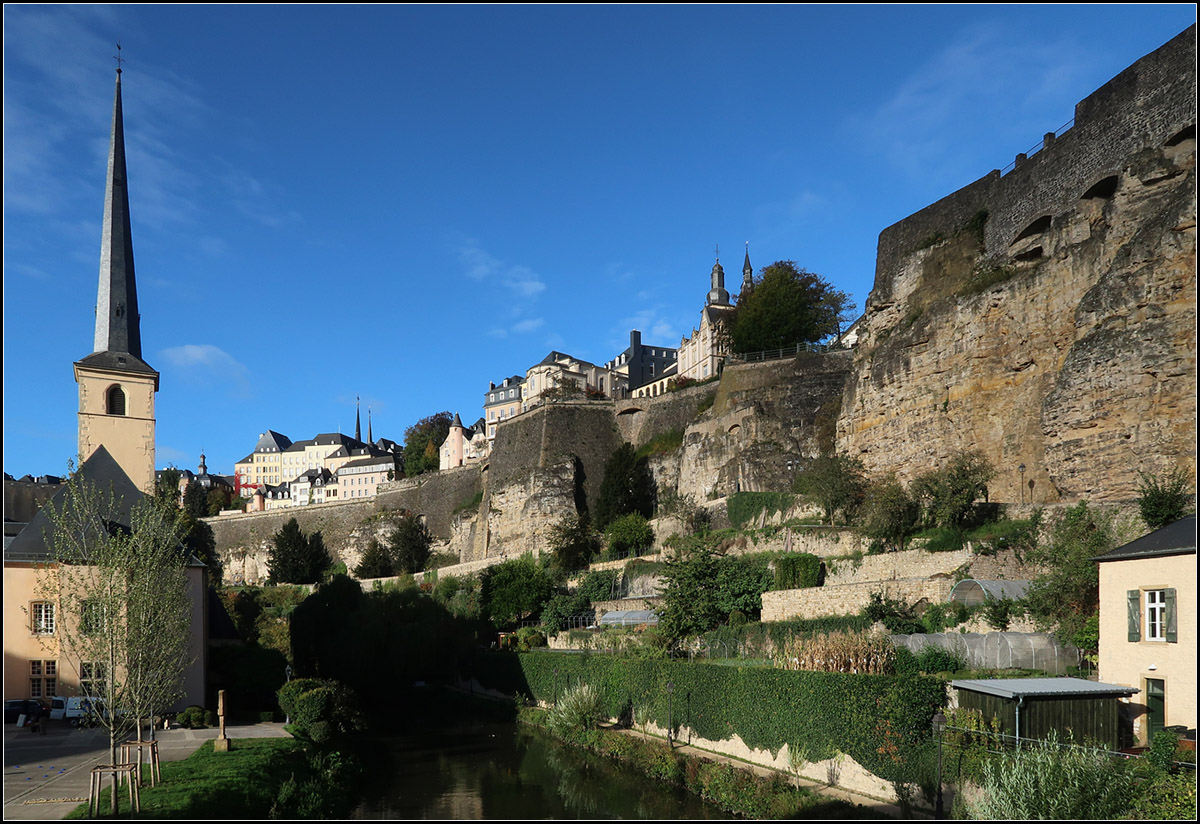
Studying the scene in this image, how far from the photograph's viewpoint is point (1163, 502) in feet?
59.8

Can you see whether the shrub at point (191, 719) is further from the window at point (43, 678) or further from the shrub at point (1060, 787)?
the shrub at point (1060, 787)

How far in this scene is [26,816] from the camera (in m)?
12.8

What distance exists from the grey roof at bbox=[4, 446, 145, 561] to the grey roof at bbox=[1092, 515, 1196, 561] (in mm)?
20398

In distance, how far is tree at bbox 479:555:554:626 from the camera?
126 ft

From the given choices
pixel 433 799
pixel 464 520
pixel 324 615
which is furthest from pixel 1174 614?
pixel 464 520

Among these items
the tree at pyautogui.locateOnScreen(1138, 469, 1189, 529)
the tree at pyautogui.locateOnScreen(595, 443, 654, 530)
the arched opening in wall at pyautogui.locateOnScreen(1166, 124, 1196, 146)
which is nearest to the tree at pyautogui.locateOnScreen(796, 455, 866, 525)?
the tree at pyautogui.locateOnScreen(1138, 469, 1189, 529)

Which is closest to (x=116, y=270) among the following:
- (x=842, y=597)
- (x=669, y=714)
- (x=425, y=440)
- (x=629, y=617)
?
(x=629, y=617)

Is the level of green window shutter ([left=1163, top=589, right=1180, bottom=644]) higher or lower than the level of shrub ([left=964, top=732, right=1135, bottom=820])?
higher

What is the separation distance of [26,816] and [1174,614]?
17240 millimetres

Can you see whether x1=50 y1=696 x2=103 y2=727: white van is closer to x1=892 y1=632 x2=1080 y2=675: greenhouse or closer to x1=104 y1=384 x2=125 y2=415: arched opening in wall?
x1=104 y1=384 x2=125 y2=415: arched opening in wall

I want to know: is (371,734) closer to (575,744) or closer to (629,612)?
(575,744)

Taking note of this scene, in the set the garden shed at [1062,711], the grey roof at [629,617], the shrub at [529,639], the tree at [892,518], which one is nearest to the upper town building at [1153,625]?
the garden shed at [1062,711]

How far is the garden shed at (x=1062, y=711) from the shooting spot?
1360 centimetres

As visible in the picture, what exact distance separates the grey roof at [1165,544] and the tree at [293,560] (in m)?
56.3
